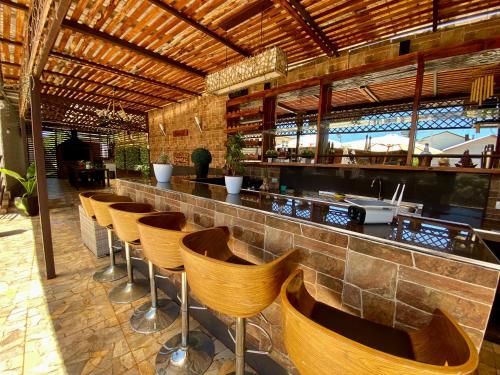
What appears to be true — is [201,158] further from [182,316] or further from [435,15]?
[435,15]

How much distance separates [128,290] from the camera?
2.34 m

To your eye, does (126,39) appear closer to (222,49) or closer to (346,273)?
(222,49)

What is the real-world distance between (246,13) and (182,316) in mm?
2999

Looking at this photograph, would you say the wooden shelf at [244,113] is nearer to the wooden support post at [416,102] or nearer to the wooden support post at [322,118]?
the wooden support post at [322,118]

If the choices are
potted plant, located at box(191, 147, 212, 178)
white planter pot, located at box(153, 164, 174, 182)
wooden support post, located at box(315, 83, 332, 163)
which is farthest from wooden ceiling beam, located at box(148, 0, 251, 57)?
white planter pot, located at box(153, 164, 174, 182)

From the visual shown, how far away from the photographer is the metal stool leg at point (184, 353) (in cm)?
152

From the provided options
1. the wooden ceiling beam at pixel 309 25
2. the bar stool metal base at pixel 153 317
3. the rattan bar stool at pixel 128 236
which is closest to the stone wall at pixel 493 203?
the wooden ceiling beam at pixel 309 25

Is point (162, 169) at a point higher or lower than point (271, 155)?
lower

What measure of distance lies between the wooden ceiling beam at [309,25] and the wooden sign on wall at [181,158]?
165 inches

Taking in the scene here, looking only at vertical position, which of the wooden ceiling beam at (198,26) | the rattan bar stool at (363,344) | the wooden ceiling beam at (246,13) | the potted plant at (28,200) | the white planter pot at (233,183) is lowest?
the potted plant at (28,200)

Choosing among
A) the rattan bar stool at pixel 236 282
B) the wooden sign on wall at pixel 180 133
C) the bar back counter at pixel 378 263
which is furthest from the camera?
the wooden sign on wall at pixel 180 133

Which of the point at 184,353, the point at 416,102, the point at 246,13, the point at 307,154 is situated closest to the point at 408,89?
the point at 416,102

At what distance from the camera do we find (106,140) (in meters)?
14.1

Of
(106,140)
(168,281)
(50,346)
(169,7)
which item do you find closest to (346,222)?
(168,281)
